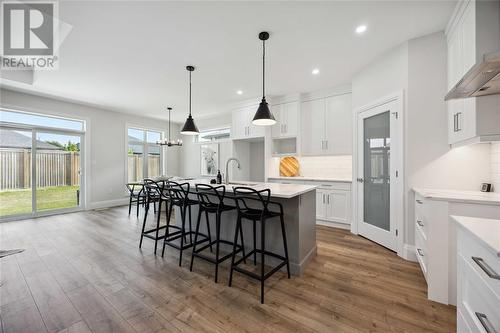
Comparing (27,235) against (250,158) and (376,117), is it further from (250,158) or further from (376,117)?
(376,117)

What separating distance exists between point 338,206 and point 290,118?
218 centimetres

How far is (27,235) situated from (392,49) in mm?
6702

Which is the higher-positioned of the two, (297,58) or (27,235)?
(297,58)

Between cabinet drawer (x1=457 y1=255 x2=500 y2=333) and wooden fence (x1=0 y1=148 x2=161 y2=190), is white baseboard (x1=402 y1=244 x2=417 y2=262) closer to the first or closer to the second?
cabinet drawer (x1=457 y1=255 x2=500 y2=333)

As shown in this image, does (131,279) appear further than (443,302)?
Yes

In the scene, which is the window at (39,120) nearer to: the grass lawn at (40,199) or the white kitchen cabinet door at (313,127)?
the grass lawn at (40,199)

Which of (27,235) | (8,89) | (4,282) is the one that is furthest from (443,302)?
(8,89)


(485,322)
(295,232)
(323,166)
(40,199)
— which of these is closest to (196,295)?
(295,232)

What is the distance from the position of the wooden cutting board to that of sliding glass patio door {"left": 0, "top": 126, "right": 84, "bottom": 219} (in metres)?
5.43

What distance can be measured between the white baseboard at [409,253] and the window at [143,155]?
707cm

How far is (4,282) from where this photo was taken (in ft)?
7.01

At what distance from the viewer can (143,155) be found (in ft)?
22.5

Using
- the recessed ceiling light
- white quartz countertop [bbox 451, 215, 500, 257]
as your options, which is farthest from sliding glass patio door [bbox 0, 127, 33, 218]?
white quartz countertop [bbox 451, 215, 500, 257]

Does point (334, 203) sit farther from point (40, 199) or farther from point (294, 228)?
point (40, 199)
